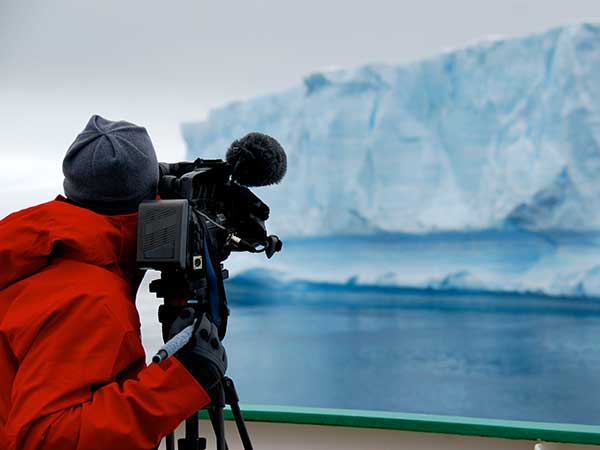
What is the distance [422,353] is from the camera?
10.0 meters

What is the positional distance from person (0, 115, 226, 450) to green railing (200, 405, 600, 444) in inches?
31.3

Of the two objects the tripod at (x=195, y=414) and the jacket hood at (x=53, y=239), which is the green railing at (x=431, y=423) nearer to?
the tripod at (x=195, y=414)

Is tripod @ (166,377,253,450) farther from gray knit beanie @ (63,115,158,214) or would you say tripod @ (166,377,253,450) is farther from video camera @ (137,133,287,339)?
gray knit beanie @ (63,115,158,214)

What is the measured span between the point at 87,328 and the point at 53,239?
0.09 m

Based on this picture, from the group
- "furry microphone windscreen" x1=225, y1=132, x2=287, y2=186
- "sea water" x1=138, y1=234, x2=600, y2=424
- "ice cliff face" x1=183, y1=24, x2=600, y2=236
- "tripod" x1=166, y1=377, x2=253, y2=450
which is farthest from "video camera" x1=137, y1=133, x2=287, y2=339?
"sea water" x1=138, y1=234, x2=600, y2=424

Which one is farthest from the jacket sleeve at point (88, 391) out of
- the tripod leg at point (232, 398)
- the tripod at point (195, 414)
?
the tripod leg at point (232, 398)

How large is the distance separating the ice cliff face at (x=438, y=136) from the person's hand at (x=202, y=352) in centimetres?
710

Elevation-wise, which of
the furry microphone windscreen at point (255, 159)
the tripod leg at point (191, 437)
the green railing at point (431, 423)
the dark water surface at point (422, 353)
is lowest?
the dark water surface at point (422, 353)

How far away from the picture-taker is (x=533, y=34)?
8.21 meters

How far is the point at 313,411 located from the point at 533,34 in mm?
7674

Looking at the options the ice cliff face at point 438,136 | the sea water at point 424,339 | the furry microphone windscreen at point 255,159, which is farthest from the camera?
the sea water at point 424,339

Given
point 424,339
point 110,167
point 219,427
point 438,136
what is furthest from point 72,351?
point 424,339

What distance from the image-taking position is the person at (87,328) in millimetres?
596

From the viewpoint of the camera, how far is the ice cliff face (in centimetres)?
754
